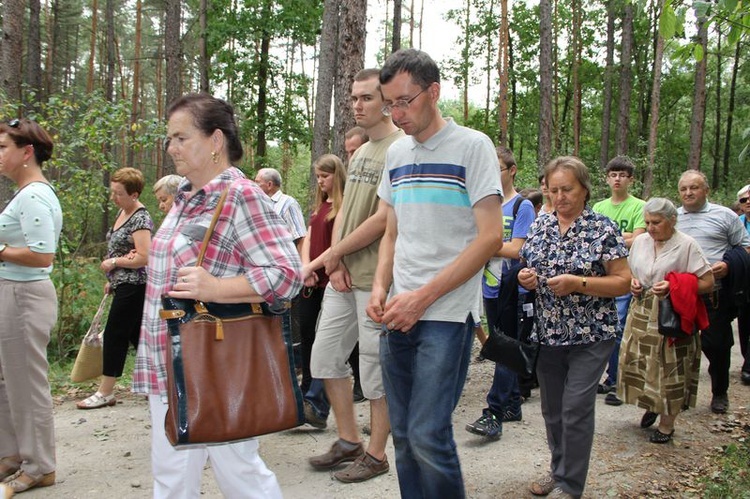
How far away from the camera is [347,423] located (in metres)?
4.22

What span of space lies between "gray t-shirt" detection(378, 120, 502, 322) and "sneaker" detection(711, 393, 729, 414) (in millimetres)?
4143

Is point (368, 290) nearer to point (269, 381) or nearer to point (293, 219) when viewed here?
point (269, 381)

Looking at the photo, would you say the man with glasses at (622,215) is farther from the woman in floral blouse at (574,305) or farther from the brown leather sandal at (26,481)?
the brown leather sandal at (26,481)

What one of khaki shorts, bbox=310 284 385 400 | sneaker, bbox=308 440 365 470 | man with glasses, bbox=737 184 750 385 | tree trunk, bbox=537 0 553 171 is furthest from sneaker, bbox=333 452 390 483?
tree trunk, bbox=537 0 553 171

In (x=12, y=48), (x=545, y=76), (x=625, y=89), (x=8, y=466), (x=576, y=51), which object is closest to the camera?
(x=8, y=466)

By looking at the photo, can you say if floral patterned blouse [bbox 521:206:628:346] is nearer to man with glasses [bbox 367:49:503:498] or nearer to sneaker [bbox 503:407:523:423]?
man with glasses [bbox 367:49:503:498]

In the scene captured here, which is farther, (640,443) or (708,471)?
(640,443)

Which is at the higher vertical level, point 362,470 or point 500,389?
point 500,389

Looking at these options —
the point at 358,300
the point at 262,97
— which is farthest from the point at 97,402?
the point at 262,97

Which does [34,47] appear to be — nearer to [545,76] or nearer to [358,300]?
[545,76]

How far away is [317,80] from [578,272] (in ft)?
51.3

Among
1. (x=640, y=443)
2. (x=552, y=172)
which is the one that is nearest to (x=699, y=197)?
(x=640, y=443)

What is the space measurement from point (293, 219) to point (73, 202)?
374 cm

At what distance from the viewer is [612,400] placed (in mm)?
5918
